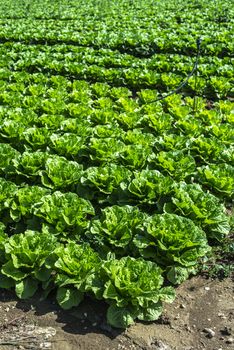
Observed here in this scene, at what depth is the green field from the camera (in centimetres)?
466

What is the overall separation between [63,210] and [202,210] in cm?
171

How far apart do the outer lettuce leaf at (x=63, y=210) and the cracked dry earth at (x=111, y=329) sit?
3.12ft

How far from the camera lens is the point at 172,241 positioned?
485 centimetres

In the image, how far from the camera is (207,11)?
21.0 metres

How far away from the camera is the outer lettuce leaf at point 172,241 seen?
4824mm

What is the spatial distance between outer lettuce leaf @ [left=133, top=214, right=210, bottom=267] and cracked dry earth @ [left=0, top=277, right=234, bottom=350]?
41 cm

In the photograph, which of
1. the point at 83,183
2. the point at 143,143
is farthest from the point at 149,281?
the point at 143,143

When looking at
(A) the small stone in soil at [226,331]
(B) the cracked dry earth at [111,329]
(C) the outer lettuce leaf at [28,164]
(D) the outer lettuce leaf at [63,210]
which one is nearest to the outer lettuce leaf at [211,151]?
(D) the outer lettuce leaf at [63,210]

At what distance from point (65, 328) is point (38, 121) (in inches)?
180

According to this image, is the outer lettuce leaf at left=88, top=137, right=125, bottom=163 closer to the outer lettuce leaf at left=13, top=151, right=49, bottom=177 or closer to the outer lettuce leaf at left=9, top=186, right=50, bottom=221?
the outer lettuce leaf at left=13, top=151, right=49, bottom=177

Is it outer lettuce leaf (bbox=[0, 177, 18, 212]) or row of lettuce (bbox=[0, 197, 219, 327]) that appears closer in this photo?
row of lettuce (bbox=[0, 197, 219, 327])

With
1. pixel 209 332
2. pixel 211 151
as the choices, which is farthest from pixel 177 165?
pixel 209 332

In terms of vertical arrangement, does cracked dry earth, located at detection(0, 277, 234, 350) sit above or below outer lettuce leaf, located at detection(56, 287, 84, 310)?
below

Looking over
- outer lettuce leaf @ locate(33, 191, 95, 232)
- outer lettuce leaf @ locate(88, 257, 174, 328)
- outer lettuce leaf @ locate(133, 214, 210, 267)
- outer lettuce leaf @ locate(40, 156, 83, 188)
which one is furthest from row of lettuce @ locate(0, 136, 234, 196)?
outer lettuce leaf @ locate(88, 257, 174, 328)
